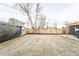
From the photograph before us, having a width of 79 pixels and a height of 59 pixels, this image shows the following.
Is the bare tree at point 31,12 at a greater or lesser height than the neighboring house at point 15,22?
greater

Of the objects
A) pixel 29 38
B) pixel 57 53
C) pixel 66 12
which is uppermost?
pixel 66 12

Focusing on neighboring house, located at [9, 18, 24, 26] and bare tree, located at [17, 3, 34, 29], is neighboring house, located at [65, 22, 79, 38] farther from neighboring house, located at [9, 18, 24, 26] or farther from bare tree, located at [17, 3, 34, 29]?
neighboring house, located at [9, 18, 24, 26]

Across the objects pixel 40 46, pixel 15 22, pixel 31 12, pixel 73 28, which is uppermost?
pixel 31 12

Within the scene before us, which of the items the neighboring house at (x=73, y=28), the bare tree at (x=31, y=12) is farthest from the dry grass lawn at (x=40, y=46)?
the bare tree at (x=31, y=12)

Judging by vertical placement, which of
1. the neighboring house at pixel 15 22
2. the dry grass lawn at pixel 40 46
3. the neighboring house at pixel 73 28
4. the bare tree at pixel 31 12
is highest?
the bare tree at pixel 31 12

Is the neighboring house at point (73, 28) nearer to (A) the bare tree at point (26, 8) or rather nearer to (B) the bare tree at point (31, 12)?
(B) the bare tree at point (31, 12)

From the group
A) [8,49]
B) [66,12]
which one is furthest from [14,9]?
[66,12]

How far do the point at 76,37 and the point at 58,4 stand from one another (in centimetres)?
69

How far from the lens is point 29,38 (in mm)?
3445

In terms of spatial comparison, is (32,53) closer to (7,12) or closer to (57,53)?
(57,53)

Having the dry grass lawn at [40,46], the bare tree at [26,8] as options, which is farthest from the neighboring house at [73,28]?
the bare tree at [26,8]

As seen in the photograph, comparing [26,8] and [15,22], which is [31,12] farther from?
[15,22]

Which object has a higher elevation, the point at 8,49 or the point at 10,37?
the point at 10,37

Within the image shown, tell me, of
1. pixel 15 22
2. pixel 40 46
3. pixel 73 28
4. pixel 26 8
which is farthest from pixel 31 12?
pixel 73 28
